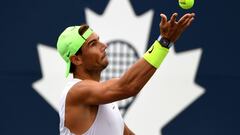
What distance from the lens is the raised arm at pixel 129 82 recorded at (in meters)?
3.69

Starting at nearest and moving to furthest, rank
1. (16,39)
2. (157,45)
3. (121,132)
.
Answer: (157,45) < (121,132) < (16,39)

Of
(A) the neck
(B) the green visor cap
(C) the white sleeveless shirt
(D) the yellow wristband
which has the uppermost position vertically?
(D) the yellow wristband

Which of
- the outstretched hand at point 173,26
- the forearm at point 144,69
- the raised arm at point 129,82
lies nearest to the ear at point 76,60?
the raised arm at point 129,82

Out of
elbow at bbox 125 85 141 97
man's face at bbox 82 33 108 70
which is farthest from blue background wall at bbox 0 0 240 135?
elbow at bbox 125 85 141 97

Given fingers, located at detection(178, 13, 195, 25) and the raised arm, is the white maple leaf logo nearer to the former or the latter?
the raised arm

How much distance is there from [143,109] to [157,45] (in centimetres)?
237

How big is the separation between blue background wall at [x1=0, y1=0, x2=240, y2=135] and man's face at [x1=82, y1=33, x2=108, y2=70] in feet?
5.60

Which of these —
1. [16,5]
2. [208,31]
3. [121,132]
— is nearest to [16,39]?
[16,5]

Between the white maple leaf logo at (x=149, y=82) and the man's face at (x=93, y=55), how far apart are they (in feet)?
5.58

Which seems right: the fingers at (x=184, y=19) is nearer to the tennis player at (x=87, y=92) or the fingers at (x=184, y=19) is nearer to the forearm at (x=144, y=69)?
the forearm at (x=144, y=69)

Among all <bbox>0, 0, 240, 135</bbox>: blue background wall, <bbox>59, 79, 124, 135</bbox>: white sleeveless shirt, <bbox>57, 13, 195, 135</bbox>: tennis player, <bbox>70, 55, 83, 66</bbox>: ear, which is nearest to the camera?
<bbox>57, 13, 195, 135</bbox>: tennis player

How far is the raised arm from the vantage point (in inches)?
145

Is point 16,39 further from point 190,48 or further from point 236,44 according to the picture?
point 236,44

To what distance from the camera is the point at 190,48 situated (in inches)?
239
